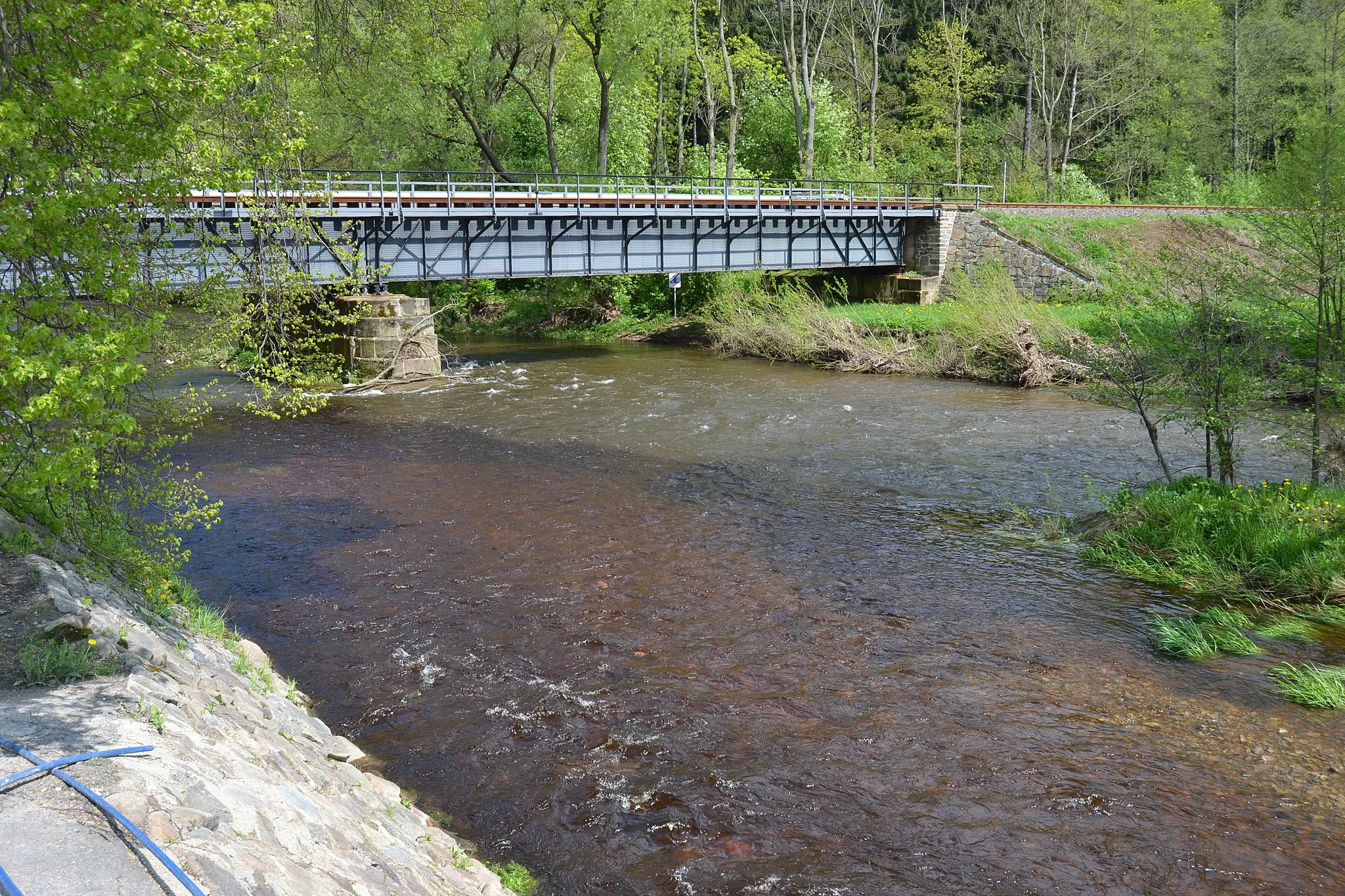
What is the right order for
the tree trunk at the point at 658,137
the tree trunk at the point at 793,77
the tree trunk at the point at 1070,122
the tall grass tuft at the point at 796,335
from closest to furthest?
the tall grass tuft at the point at 796,335 < the tree trunk at the point at 793,77 < the tree trunk at the point at 658,137 < the tree trunk at the point at 1070,122

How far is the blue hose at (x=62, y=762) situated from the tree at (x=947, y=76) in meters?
57.3

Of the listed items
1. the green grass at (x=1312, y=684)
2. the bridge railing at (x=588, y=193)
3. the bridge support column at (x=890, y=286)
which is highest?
the bridge railing at (x=588, y=193)

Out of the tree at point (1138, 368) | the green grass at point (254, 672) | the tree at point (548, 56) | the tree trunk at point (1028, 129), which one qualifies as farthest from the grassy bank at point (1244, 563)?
the tree trunk at point (1028, 129)

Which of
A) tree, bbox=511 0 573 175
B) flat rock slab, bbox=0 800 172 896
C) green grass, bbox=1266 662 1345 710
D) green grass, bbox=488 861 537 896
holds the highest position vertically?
tree, bbox=511 0 573 175

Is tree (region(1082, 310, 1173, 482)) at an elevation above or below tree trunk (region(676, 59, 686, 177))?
below

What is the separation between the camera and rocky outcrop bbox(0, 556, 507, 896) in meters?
5.02

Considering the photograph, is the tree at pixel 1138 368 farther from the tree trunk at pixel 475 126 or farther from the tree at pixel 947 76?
the tree at pixel 947 76

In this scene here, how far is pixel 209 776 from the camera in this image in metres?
5.80

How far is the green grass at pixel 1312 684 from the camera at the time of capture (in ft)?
32.7

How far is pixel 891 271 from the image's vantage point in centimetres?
4428

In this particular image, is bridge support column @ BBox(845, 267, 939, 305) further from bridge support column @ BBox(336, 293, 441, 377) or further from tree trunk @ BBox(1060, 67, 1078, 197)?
bridge support column @ BBox(336, 293, 441, 377)

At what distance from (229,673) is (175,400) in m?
2.47

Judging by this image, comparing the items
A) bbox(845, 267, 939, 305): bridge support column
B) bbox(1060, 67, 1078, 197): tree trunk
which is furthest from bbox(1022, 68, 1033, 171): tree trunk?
bbox(845, 267, 939, 305): bridge support column

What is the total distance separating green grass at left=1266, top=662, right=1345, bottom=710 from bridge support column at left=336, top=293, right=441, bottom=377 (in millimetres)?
→ 25971
